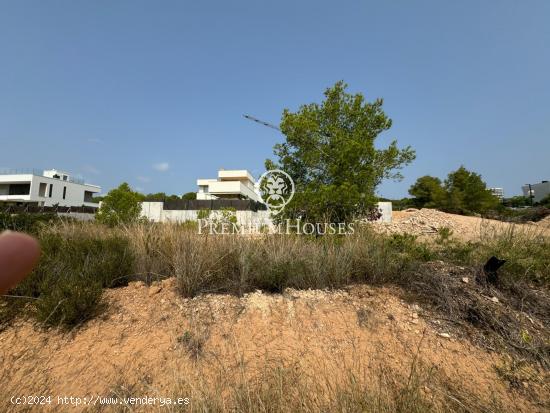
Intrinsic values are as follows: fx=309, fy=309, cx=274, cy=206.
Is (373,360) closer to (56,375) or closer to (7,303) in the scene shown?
(56,375)

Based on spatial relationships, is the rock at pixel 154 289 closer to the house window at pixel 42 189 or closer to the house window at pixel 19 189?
the house window at pixel 42 189

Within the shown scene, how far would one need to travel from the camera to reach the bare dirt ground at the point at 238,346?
284cm

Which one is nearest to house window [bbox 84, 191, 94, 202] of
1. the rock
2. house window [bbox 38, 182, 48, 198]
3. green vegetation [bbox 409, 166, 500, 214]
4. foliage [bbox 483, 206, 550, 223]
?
house window [bbox 38, 182, 48, 198]

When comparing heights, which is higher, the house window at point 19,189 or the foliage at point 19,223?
the house window at point 19,189

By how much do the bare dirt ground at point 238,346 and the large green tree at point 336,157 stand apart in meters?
4.55

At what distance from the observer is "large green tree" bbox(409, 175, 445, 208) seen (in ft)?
86.5

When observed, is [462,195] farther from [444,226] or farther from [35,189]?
[35,189]

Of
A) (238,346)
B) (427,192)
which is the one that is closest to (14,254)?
(238,346)

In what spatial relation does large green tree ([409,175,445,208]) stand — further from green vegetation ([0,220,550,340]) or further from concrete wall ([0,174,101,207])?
concrete wall ([0,174,101,207])

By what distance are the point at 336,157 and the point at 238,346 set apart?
7821mm

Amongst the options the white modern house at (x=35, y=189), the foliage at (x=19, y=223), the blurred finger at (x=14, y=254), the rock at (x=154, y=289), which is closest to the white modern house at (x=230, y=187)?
the white modern house at (x=35, y=189)

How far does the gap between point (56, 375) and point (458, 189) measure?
95.1 feet

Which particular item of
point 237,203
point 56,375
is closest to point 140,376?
point 56,375

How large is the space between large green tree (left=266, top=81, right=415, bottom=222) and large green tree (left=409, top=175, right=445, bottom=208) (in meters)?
15.9
